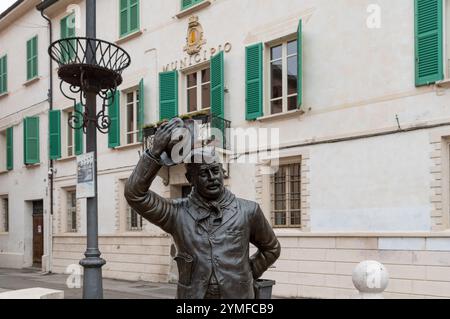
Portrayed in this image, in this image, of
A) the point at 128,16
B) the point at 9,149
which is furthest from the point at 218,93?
the point at 9,149

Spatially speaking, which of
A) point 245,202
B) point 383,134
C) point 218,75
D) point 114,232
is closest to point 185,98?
point 218,75

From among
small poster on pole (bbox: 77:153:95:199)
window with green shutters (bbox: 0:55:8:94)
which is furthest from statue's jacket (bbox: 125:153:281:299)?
window with green shutters (bbox: 0:55:8:94)

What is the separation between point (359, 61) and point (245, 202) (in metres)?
8.63

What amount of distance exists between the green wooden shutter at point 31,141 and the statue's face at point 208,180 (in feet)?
62.0

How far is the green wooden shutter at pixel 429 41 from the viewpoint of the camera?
32.2 feet

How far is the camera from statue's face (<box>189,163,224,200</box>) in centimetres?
307

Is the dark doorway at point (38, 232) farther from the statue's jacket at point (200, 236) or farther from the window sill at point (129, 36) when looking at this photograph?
the statue's jacket at point (200, 236)

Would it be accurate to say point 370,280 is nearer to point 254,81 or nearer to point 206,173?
point 206,173

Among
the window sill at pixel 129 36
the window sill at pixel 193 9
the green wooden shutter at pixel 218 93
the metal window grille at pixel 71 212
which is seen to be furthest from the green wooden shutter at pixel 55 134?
the green wooden shutter at pixel 218 93

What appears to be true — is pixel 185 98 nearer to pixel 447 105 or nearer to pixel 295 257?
pixel 295 257

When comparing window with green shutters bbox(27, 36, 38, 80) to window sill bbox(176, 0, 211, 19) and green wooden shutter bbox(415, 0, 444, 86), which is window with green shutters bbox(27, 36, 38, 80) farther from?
green wooden shutter bbox(415, 0, 444, 86)

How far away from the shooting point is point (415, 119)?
10.2m

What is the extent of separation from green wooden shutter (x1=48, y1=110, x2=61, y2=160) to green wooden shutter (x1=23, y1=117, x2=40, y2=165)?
4.25 ft

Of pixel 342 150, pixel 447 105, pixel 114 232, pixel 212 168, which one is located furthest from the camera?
pixel 114 232
